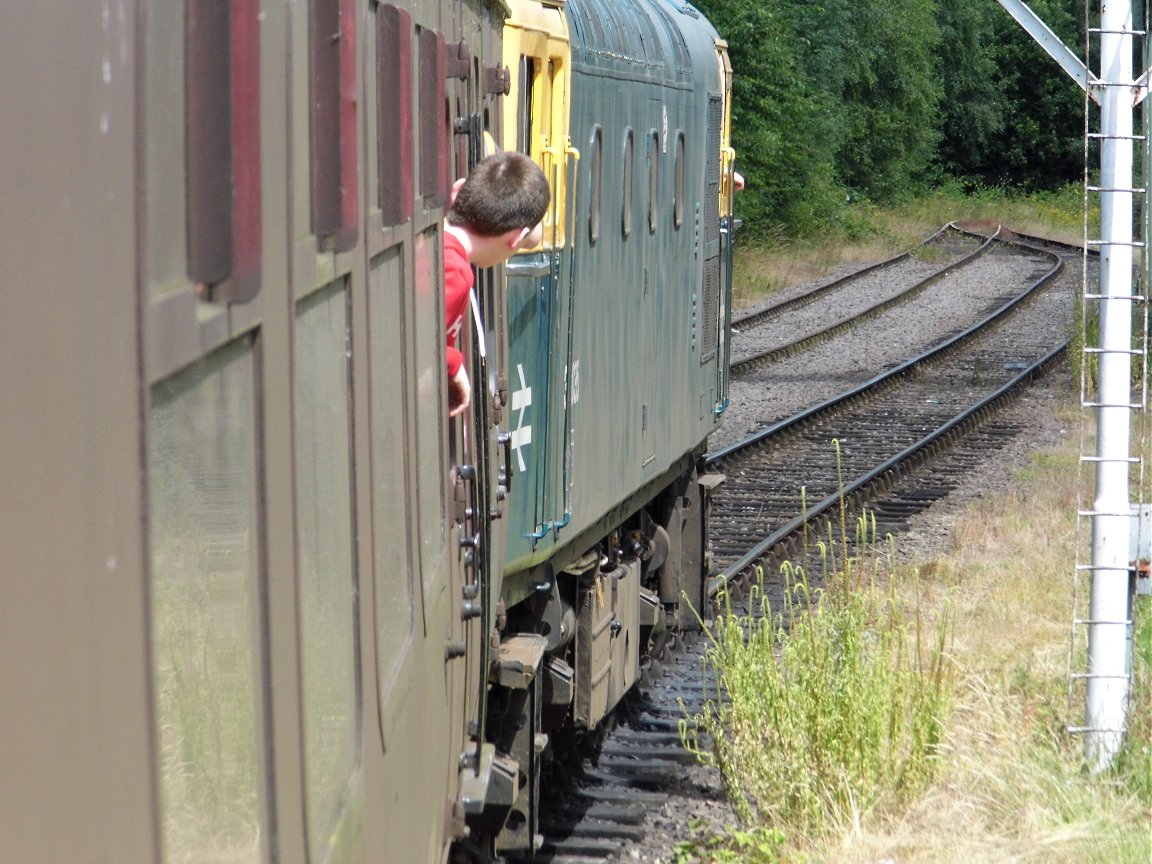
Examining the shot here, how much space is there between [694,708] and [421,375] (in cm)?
558

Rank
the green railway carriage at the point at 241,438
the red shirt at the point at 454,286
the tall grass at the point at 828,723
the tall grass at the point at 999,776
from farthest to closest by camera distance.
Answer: the tall grass at the point at 828,723, the tall grass at the point at 999,776, the red shirt at the point at 454,286, the green railway carriage at the point at 241,438

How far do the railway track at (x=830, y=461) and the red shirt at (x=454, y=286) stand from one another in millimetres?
2328

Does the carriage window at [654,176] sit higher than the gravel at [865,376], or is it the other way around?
the carriage window at [654,176]

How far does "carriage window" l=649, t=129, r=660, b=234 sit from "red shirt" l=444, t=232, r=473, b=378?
3.88m

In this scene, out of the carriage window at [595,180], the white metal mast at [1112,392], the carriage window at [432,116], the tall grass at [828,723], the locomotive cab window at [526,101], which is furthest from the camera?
the carriage window at [595,180]

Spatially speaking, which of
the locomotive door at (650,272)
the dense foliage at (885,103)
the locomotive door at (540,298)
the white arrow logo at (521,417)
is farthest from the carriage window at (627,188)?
the dense foliage at (885,103)

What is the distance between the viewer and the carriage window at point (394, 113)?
2594mm

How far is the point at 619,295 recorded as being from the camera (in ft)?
23.5

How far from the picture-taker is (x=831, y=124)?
141 feet

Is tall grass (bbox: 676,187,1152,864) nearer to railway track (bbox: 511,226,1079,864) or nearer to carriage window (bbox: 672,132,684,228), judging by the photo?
railway track (bbox: 511,226,1079,864)

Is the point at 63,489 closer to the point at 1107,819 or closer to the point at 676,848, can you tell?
the point at 1107,819

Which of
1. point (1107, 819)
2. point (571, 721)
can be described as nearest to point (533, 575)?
point (571, 721)

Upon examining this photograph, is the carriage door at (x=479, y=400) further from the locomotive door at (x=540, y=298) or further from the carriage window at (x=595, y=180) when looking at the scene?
the carriage window at (x=595, y=180)

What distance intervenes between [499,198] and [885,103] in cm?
5318
